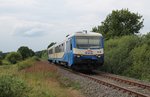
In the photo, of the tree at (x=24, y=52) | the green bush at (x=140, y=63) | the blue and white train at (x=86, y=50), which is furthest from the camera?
the tree at (x=24, y=52)

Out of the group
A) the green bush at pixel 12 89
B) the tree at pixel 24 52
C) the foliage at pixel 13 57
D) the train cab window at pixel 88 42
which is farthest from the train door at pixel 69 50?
the tree at pixel 24 52

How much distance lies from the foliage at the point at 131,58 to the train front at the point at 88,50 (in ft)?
6.37

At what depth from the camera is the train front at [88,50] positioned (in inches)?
986

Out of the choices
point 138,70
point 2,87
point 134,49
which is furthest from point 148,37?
point 2,87

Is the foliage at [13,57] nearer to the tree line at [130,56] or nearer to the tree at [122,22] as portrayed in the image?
the tree at [122,22]

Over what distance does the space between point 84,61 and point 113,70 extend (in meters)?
3.32

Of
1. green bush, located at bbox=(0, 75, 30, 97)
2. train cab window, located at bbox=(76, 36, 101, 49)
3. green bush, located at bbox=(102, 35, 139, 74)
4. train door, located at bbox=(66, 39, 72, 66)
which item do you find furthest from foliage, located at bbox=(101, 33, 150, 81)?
green bush, located at bbox=(0, 75, 30, 97)

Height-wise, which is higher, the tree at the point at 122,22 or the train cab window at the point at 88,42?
the tree at the point at 122,22

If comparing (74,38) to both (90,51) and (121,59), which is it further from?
(121,59)

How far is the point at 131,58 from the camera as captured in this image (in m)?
25.4

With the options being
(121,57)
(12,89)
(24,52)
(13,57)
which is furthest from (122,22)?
(12,89)

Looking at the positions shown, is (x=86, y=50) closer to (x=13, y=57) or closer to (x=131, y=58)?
(x=131, y=58)

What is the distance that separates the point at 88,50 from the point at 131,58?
3165mm

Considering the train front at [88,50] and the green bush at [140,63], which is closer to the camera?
the green bush at [140,63]
